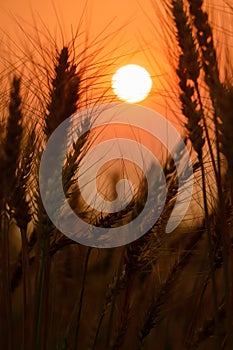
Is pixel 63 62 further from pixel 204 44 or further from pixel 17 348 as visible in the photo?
pixel 17 348

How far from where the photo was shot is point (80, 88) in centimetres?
137

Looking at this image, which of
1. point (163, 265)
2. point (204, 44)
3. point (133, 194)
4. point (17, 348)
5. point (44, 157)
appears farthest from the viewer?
point (17, 348)

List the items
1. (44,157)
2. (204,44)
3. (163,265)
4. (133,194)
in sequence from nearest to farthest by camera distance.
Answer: (44,157) → (204,44) → (133,194) → (163,265)

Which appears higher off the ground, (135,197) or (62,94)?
(62,94)

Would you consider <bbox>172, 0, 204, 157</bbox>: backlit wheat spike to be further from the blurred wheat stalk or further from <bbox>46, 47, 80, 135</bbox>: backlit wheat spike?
<bbox>46, 47, 80, 135</bbox>: backlit wheat spike

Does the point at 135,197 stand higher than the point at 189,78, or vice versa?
the point at 189,78

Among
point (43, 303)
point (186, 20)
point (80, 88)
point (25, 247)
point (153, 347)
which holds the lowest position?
point (153, 347)

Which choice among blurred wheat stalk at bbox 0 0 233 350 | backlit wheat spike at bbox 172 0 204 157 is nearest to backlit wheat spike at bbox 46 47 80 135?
blurred wheat stalk at bbox 0 0 233 350

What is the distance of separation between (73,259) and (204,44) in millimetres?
879

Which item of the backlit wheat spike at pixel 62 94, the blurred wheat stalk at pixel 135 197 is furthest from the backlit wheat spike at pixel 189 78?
the backlit wheat spike at pixel 62 94

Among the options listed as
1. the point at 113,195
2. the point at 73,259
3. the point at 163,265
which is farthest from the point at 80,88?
the point at 73,259

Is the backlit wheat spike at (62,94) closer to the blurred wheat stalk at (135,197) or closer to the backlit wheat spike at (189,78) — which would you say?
the blurred wheat stalk at (135,197)

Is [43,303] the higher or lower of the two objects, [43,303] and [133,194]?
the lower

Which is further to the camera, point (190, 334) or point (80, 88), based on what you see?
point (190, 334)
